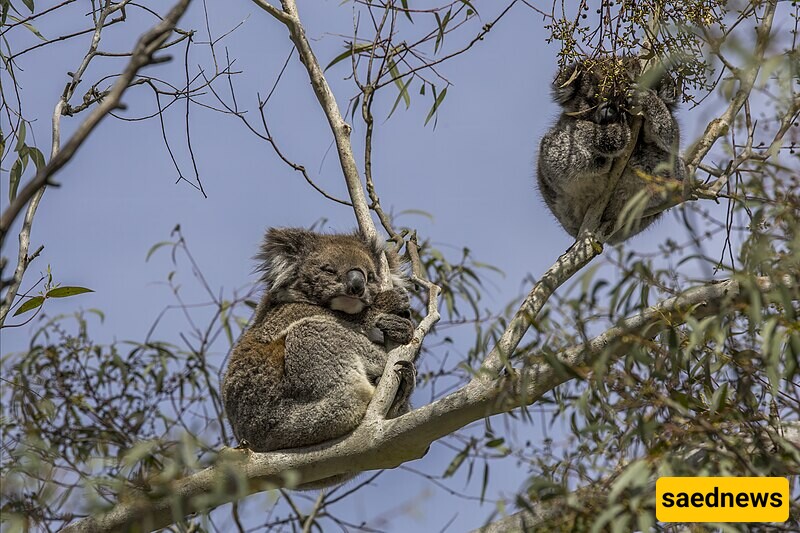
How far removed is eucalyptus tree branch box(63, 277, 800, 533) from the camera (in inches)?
119

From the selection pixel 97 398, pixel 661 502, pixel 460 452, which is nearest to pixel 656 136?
pixel 460 452

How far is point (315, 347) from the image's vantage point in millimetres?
4164

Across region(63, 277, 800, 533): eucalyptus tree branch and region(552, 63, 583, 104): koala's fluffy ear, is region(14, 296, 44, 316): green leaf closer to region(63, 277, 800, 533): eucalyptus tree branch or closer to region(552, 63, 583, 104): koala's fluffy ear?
region(63, 277, 800, 533): eucalyptus tree branch

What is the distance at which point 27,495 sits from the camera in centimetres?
316

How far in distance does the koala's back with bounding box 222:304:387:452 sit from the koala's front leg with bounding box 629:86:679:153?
1.60 metres

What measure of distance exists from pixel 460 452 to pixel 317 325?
2.87ft

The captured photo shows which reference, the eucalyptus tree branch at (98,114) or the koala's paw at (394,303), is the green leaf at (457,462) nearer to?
the koala's paw at (394,303)

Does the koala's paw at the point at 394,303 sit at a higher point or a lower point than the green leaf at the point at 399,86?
lower

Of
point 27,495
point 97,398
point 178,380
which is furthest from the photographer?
point 178,380

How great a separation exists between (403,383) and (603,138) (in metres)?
1.60

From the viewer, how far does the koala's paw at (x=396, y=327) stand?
411cm

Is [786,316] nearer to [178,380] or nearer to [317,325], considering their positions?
[317,325]

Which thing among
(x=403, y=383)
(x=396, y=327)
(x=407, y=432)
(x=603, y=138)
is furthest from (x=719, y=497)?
(x=603, y=138)

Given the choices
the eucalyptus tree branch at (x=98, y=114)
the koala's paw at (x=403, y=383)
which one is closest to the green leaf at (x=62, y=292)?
the koala's paw at (x=403, y=383)
